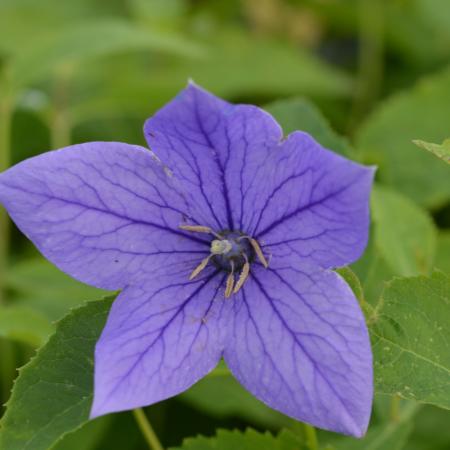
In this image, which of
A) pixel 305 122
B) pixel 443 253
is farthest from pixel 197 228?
pixel 443 253

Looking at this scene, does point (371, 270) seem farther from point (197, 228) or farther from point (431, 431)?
point (431, 431)

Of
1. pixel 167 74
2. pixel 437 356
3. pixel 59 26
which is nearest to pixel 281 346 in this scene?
pixel 437 356

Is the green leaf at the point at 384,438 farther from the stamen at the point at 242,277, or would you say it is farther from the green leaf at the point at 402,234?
the stamen at the point at 242,277

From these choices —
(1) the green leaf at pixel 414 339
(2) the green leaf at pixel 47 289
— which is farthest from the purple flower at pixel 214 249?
(2) the green leaf at pixel 47 289

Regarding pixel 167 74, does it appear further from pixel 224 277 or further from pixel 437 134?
pixel 224 277

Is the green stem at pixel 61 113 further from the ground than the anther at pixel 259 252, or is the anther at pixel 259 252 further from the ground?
the green stem at pixel 61 113

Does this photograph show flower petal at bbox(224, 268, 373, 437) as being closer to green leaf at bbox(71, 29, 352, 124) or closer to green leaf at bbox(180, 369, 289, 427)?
green leaf at bbox(180, 369, 289, 427)

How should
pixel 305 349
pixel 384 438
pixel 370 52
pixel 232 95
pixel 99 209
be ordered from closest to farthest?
pixel 305 349, pixel 99 209, pixel 384 438, pixel 232 95, pixel 370 52
